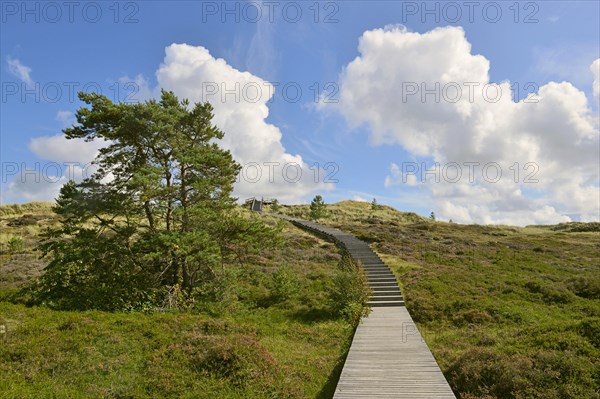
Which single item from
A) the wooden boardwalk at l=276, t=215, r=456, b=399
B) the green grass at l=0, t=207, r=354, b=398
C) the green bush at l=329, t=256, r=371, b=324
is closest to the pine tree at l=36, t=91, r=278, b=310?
the green grass at l=0, t=207, r=354, b=398

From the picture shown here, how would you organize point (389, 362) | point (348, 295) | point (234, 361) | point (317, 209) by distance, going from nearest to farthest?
point (234, 361) < point (389, 362) < point (348, 295) < point (317, 209)

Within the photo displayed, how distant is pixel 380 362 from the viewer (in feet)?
34.0

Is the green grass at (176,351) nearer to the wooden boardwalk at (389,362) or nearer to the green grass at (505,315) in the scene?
the wooden boardwalk at (389,362)

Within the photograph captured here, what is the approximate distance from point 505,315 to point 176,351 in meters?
13.7

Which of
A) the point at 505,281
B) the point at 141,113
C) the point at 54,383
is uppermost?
the point at 141,113

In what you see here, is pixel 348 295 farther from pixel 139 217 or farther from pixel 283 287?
pixel 139 217

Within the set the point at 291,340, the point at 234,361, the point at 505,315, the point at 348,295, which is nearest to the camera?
the point at 234,361

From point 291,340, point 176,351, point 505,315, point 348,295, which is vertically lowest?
point 291,340

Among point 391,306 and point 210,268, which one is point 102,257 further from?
point 391,306

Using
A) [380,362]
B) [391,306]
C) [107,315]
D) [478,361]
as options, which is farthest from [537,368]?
[107,315]

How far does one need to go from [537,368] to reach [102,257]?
1609cm

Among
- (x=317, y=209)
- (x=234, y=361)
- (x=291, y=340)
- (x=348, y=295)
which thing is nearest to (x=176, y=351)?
(x=234, y=361)

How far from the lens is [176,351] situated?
436 inches

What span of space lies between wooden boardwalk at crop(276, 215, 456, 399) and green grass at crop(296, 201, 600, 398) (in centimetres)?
78
